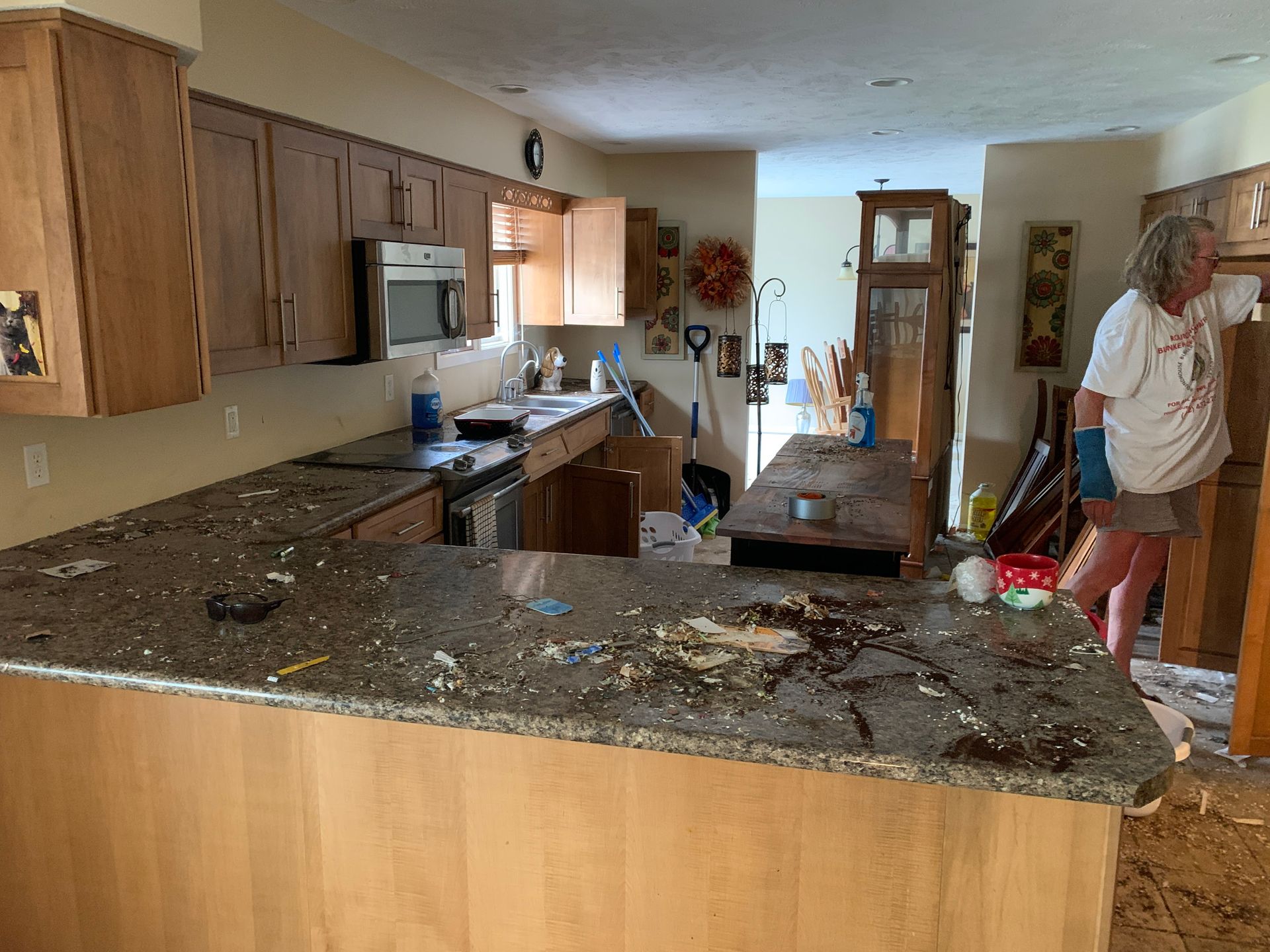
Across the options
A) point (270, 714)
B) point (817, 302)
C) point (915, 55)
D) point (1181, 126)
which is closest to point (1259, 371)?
point (915, 55)

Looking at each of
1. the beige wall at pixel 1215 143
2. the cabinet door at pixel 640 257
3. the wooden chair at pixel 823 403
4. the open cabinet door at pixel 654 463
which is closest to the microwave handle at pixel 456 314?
the open cabinet door at pixel 654 463

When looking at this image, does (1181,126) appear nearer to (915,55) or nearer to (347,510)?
(915,55)

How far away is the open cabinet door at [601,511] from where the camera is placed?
4633 mm

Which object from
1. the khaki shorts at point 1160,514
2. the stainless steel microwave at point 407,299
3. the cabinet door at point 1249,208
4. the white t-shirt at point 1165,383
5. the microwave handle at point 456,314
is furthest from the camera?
the cabinet door at point 1249,208

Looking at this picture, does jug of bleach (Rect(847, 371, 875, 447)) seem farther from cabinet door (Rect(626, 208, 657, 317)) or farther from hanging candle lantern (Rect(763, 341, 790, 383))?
cabinet door (Rect(626, 208, 657, 317))

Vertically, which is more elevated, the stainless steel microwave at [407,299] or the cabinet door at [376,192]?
the cabinet door at [376,192]

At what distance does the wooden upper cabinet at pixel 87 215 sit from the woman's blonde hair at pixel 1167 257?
2.88 meters

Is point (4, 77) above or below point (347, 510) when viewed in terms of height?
above

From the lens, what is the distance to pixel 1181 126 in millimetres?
5125

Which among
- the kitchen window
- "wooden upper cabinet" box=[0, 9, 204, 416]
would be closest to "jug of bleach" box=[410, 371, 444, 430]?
the kitchen window

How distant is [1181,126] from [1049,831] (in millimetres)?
5090

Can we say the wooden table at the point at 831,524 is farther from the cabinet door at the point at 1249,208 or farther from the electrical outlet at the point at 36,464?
the cabinet door at the point at 1249,208

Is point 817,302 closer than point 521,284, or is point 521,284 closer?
point 521,284

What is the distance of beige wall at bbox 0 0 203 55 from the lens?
1.87 meters
